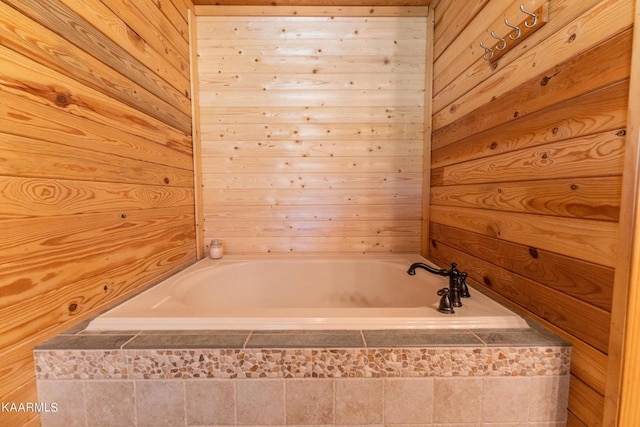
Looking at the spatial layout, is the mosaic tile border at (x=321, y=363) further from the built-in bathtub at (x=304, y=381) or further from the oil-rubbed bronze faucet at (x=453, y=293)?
the oil-rubbed bronze faucet at (x=453, y=293)

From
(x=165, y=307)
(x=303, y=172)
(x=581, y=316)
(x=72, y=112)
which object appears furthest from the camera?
(x=303, y=172)

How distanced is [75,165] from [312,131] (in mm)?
1258

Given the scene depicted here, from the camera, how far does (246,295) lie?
1.62m

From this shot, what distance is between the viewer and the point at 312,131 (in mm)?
1762

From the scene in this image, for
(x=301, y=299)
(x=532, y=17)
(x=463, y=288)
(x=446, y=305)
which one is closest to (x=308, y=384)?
(x=446, y=305)

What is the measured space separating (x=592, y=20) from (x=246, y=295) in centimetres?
185

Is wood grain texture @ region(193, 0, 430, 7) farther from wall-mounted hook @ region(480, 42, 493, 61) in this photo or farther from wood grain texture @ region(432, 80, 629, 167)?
wood grain texture @ region(432, 80, 629, 167)

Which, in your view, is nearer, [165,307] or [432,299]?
[165,307]

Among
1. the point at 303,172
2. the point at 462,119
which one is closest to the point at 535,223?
the point at 462,119

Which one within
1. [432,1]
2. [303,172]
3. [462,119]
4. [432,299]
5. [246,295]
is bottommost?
[246,295]

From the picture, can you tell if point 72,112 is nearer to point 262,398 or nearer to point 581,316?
point 262,398

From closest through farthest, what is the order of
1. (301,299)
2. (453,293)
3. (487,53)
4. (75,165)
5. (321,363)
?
1. (321,363)
2. (75,165)
3. (453,293)
4. (487,53)
5. (301,299)

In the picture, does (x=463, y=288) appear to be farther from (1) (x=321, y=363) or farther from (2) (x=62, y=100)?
(2) (x=62, y=100)

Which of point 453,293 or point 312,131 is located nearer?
point 453,293
